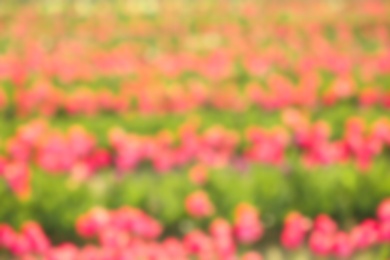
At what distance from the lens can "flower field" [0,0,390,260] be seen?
2840 mm

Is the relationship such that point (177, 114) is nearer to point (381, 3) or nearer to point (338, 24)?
point (338, 24)

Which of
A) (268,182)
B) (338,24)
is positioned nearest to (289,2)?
(338,24)

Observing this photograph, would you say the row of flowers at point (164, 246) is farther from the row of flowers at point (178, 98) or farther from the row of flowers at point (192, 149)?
the row of flowers at point (178, 98)

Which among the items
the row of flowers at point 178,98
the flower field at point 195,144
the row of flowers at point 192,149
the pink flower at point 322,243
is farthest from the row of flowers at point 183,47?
the pink flower at point 322,243

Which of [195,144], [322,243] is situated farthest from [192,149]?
[322,243]

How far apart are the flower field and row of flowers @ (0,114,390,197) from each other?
10mm

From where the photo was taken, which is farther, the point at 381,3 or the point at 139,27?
the point at 381,3

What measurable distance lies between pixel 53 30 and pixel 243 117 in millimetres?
3937

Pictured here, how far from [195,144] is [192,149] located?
0.04 meters

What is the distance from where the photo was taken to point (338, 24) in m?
8.51

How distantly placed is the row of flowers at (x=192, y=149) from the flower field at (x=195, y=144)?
0.01 m

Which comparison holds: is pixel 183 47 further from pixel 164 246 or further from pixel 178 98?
pixel 164 246

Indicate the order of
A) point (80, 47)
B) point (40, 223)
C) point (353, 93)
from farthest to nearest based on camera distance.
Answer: point (80, 47)
point (353, 93)
point (40, 223)

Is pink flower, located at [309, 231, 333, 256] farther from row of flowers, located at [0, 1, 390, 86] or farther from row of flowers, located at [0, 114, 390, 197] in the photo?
row of flowers, located at [0, 1, 390, 86]
